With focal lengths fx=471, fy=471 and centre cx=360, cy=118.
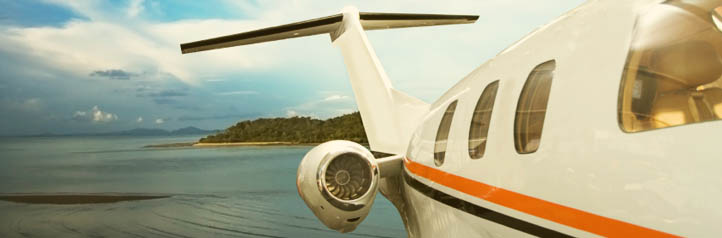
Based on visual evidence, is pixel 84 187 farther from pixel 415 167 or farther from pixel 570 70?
pixel 570 70

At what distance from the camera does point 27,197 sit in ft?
86.7

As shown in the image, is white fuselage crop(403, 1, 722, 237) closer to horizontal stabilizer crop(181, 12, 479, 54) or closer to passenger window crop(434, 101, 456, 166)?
passenger window crop(434, 101, 456, 166)

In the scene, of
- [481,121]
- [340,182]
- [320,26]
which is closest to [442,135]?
[481,121]

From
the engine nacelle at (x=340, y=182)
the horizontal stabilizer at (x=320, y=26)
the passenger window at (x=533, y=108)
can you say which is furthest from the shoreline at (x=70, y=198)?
the passenger window at (x=533, y=108)

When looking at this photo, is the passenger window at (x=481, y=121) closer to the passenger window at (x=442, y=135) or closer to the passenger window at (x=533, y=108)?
the passenger window at (x=533, y=108)

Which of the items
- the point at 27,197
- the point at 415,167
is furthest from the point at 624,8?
the point at 27,197

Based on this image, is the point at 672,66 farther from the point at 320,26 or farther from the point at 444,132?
the point at 320,26

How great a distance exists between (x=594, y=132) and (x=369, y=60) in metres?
5.77

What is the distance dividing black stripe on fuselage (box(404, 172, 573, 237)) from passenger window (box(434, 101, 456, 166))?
26 centimetres

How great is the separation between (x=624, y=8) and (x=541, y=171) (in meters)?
0.80

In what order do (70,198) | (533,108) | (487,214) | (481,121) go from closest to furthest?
(533,108) < (487,214) < (481,121) < (70,198)

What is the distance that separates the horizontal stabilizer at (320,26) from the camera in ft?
22.8

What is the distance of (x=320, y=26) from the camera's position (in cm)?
797

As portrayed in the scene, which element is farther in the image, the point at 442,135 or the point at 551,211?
the point at 442,135
